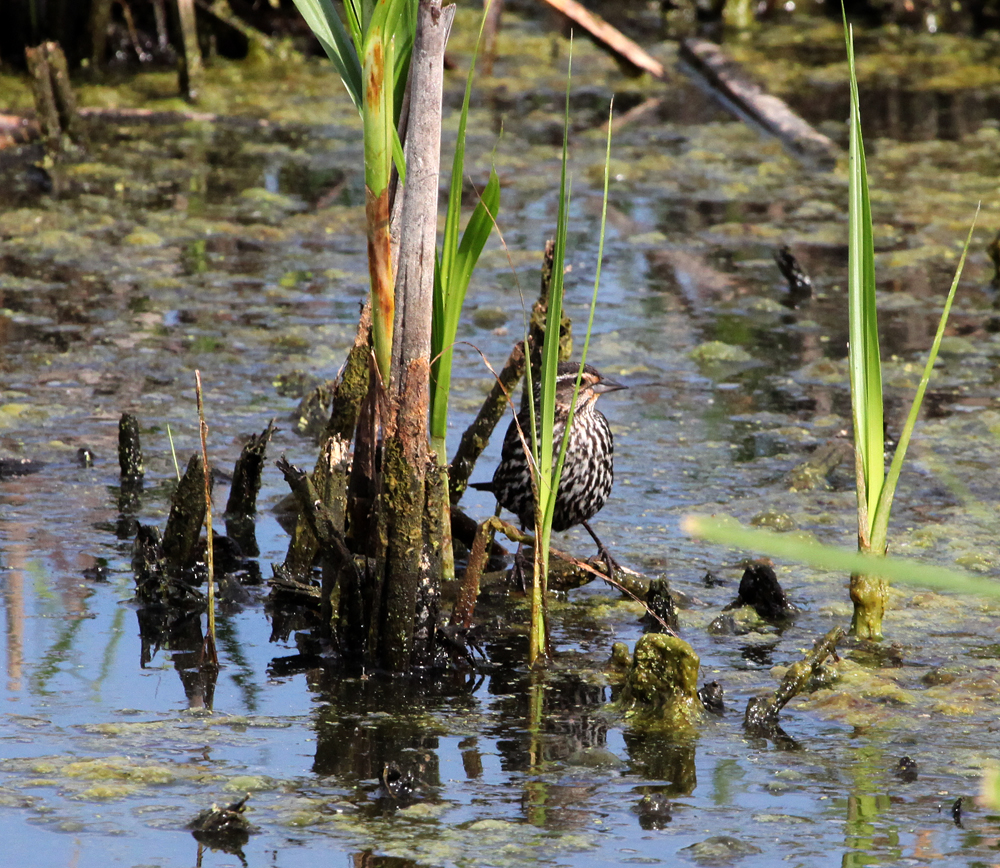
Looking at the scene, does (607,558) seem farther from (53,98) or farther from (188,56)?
(188,56)

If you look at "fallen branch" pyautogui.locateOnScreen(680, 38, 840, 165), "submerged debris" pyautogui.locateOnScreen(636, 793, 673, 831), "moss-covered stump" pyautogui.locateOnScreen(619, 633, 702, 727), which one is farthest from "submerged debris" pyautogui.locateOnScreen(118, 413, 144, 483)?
"fallen branch" pyautogui.locateOnScreen(680, 38, 840, 165)

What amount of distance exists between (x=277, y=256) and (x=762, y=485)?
3.49 metres

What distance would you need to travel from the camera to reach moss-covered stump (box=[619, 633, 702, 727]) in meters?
3.75

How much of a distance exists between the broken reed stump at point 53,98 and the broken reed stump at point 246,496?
479 cm

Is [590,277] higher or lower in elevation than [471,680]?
higher

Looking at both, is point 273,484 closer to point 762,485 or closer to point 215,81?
point 762,485

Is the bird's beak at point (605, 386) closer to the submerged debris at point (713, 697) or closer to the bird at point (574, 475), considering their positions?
the bird at point (574, 475)

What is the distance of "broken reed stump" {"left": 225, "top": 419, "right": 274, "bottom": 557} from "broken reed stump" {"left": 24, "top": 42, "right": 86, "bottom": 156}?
189 inches

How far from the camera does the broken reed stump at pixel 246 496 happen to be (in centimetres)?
492

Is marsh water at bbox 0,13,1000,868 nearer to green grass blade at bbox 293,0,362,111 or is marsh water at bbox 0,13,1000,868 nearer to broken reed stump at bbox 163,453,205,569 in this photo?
broken reed stump at bbox 163,453,205,569

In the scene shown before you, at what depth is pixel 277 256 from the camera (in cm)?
821

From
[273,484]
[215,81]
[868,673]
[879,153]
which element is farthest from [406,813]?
[215,81]

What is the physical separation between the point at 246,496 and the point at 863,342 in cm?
212

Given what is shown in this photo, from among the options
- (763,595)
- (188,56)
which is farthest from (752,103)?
(763,595)
